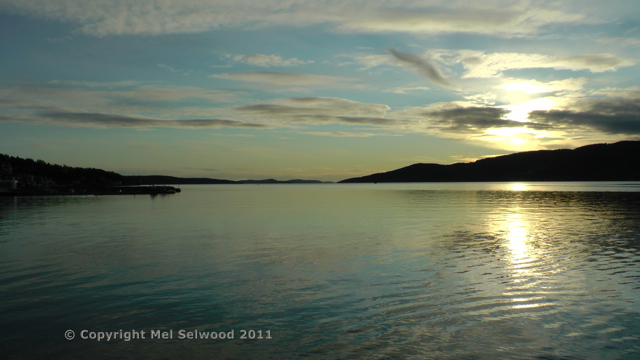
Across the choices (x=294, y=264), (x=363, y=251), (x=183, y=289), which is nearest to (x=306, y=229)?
(x=363, y=251)

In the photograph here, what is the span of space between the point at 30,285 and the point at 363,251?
15925 mm

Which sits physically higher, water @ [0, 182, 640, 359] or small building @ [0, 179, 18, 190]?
small building @ [0, 179, 18, 190]

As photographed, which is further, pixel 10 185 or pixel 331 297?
pixel 10 185

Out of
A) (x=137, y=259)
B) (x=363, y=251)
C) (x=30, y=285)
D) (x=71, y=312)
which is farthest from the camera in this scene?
(x=363, y=251)

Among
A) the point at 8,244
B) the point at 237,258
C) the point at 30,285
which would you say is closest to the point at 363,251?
the point at 237,258

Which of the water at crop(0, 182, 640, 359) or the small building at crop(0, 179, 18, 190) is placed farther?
the small building at crop(0, 179, 18, 190)

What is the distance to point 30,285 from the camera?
15.5 metres

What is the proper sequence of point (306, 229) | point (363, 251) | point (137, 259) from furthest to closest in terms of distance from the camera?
point (306, 229) → point (363, 251) → point (137, 259)

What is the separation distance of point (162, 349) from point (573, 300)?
42.2ft

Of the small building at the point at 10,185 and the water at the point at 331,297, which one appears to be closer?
the water at the point at 331,297

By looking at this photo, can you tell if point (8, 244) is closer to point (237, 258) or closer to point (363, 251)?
point (237, 258)

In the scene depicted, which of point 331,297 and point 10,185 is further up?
point 10,185

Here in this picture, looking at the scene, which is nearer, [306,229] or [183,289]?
[183,289]

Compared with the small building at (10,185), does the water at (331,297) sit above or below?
below
